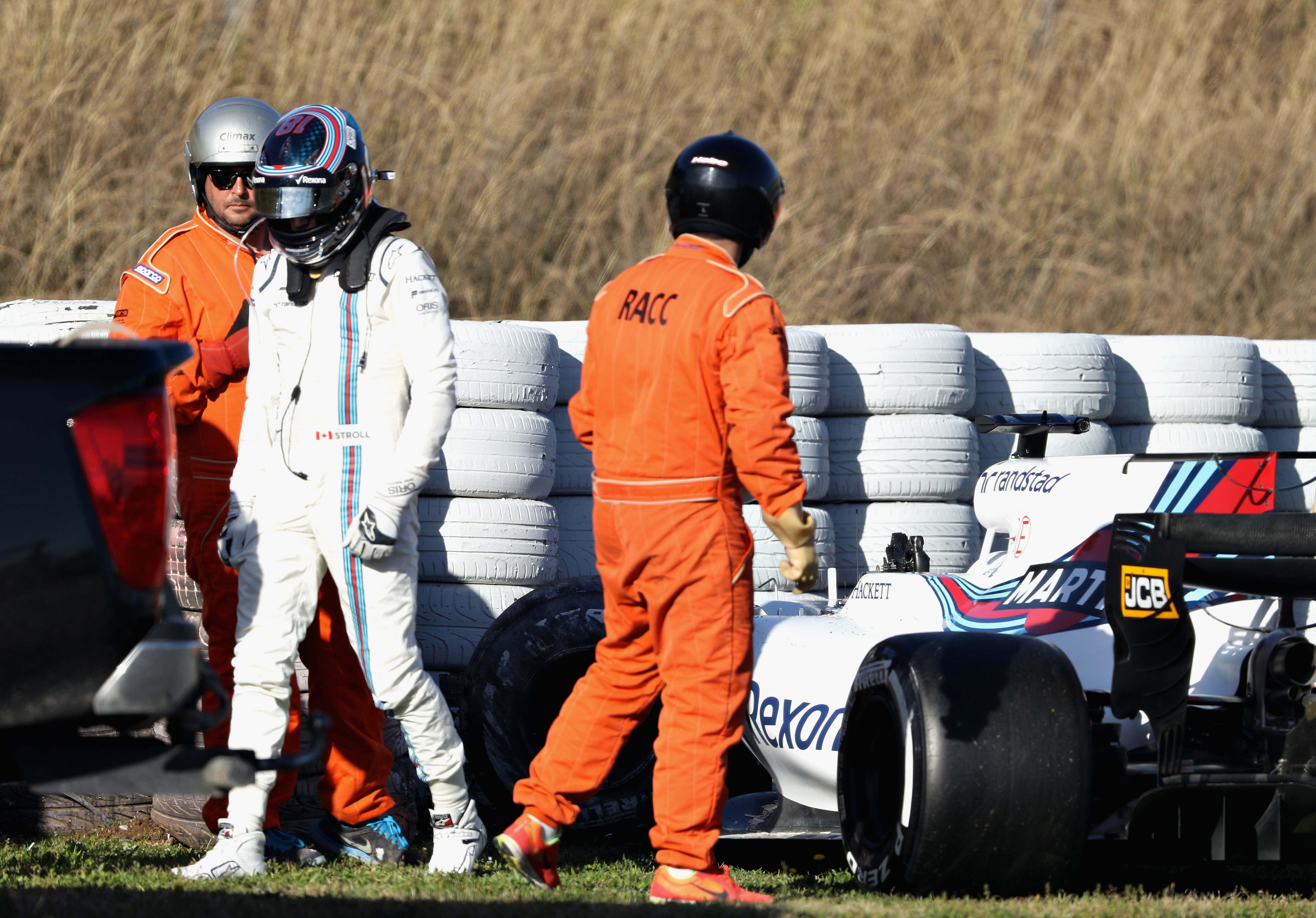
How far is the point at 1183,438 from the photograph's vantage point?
7.07m

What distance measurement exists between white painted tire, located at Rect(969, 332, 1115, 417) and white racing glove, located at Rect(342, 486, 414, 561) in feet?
10.7

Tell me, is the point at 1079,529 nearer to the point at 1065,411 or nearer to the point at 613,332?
the point at 613,332

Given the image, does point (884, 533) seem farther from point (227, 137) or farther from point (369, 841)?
point (227, 137)

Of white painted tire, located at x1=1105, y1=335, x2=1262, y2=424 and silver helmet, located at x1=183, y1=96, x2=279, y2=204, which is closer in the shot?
silver helmet, located at x1=183, y1=96, x2=279, y2=204

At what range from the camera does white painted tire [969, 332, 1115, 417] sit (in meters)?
6.79

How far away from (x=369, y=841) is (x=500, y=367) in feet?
5.72

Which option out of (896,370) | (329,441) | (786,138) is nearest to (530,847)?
(329,441)

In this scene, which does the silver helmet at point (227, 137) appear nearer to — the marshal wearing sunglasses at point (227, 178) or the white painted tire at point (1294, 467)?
the marshal wearing sunglasses at point (227, 178)

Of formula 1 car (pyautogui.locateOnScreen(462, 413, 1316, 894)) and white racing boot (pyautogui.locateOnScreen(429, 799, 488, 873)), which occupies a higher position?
formula 1 car (pyautogui.locateOnScreen(462, 413, 1316, 894))

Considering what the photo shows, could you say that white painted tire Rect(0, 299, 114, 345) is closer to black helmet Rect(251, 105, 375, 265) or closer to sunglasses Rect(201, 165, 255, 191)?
sunglasses Rect(201, 165, 255, 191)

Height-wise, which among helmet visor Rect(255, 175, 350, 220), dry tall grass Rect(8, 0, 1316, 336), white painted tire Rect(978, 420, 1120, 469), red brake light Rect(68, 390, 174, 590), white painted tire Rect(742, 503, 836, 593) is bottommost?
white painted tire Rect(742, 503, 836, 593)

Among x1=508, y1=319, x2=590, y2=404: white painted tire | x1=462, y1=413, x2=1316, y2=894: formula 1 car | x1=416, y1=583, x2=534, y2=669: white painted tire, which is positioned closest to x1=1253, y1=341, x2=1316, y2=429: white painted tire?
x1=462, y1=413, x2=1316, y2=894: formula 1 car

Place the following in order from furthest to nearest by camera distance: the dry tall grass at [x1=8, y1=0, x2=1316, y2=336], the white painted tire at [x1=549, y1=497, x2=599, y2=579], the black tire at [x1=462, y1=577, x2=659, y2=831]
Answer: the dry tall grass at [x1=8, y1=0, x2=1316, y2=336]
the white painted tire at [x1=549, y1=497, x2=599, y2=579]
the black tire at [x1=462, y1=577, x2=659, y2=831]

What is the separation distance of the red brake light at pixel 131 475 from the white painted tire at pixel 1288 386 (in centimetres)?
602
